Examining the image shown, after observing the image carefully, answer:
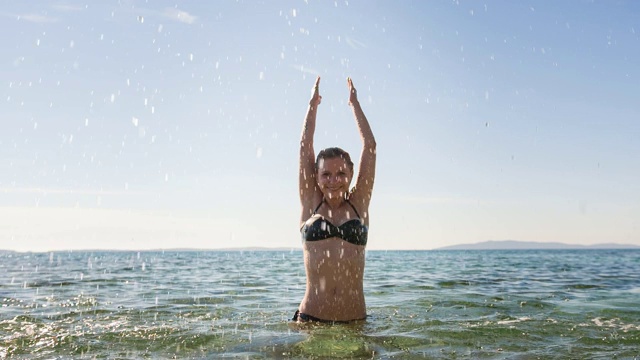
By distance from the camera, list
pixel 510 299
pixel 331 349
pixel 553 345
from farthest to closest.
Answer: pixel 510 299 < pixel 553 345 < pixel 331 349

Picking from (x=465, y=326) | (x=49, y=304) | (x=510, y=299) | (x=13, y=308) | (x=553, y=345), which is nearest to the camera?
(x=553, y=345)

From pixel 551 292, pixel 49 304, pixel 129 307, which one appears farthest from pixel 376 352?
pixel 551 292

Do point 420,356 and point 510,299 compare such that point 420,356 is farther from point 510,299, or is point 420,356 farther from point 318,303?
point 510,299

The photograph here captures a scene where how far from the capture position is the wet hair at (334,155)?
18.5 ft

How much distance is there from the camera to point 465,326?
6602mm

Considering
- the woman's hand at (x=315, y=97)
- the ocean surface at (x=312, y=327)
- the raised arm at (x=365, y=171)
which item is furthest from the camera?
the woman's hand at (x=315, y=97)

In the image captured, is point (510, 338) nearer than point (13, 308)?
Yes

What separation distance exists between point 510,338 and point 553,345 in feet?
1.56

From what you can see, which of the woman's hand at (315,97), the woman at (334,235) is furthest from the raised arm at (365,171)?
the woman's hand at (315,97)

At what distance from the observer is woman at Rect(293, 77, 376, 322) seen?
5570mm

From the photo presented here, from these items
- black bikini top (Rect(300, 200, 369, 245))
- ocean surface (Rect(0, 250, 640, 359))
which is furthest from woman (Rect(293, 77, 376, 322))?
ocean surface (Rect(0, 250, 640, 359))

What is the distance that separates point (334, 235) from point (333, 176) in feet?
2.04

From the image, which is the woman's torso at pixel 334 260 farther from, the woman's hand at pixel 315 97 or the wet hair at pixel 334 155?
the woman's hand at pixel 315 97

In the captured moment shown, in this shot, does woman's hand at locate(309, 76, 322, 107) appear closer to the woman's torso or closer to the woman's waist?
the woman's torso
